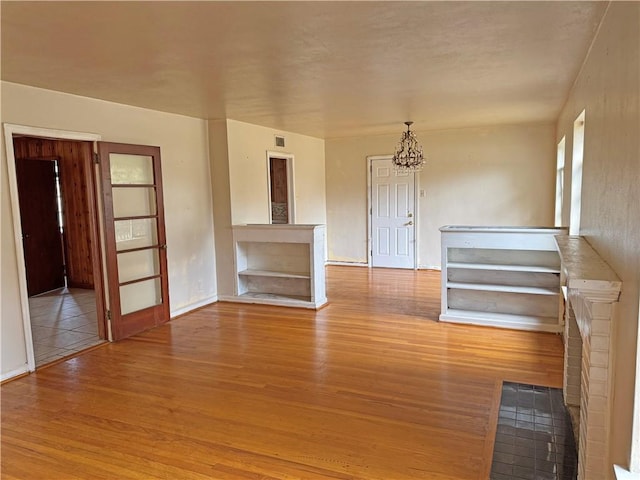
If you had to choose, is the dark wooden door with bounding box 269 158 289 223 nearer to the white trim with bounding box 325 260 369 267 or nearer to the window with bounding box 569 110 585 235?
the white trim with bounding box 325 260 369 267

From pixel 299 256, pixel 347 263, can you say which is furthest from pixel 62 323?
pixel 347 263

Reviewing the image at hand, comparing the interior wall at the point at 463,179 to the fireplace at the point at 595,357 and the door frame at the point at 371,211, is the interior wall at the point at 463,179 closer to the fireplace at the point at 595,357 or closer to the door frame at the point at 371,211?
the door frame at the point at 371,211

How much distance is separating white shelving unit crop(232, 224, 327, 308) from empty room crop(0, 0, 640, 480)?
0.11 feet

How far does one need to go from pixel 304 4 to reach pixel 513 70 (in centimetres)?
226

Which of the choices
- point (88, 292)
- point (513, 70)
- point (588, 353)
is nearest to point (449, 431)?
point (588, 353)

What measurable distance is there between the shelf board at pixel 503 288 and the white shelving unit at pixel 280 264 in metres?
1.70

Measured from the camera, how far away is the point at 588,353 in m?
1.99

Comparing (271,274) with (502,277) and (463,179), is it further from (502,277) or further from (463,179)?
(463,179)

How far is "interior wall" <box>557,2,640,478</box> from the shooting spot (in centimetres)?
163

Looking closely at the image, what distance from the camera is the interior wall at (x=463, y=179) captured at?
7.29 m

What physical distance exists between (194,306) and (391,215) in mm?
4116

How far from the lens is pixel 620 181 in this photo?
1.94 metres

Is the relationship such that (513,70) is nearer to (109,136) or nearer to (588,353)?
(588,353)

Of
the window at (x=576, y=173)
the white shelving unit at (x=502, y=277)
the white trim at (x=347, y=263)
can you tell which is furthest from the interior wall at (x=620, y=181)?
the white trim at (x=347, y=263)
